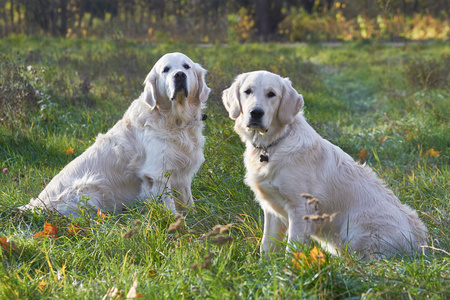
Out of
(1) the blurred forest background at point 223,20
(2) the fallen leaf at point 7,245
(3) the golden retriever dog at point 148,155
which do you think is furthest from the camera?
(1) the blurred forest background at point 223,20

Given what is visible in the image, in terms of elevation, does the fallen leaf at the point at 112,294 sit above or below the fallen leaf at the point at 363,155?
above

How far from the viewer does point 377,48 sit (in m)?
14.4

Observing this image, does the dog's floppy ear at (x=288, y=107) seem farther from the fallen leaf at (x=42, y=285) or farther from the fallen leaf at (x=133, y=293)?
the fallen leaf at (x=42, y=285)

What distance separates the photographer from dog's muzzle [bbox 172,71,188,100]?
3.85 metres

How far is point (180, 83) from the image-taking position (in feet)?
12.7

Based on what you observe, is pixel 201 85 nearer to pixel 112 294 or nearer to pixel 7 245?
pixel 7 245

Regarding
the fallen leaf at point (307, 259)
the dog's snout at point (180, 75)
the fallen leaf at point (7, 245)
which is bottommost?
the fallen leaf at point (7, 245)

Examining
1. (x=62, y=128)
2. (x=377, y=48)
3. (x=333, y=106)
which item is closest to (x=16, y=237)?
(x=62, y=128)

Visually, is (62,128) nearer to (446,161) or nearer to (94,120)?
(94,120)

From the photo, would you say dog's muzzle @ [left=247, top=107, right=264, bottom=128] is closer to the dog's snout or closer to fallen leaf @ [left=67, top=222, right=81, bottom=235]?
the dog's snout

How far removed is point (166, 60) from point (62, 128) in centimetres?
239

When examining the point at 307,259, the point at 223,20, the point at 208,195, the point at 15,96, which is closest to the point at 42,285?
the point at 307,259

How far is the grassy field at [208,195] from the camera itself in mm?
2295

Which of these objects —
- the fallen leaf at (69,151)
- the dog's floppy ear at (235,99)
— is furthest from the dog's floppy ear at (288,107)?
the fallen leaf at (69,151)
